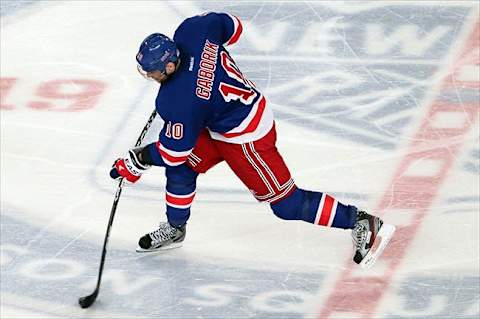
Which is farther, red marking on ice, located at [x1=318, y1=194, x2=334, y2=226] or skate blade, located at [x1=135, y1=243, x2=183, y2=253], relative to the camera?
skate blade, located at [x1=135, y1=243, x2=183, y2=253]

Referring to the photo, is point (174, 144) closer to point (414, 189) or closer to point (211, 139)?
point (211, 139)

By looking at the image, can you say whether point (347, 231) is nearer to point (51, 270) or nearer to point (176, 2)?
point (51, 270)

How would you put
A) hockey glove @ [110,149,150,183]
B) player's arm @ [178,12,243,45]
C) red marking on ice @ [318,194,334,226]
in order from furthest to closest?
red marking on ice @ [318,194,334,226]
hockey glove @ [110,149,150,183]
player's arm @ [178,12,243,45]

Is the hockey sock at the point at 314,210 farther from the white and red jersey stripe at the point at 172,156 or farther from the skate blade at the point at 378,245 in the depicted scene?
the white and red jersey stripe at the point at 172,156

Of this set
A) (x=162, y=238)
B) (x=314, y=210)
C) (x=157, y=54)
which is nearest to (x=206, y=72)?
(x=157, y=54)

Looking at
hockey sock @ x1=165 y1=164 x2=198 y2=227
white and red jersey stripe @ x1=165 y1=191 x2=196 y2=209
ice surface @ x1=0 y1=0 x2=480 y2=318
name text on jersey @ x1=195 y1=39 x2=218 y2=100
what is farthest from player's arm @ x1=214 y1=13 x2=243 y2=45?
ice surface @ x1=0 y1=0 x2=480 y2=318

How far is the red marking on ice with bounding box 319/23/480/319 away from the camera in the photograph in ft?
15.2

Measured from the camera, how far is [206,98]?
431 cm

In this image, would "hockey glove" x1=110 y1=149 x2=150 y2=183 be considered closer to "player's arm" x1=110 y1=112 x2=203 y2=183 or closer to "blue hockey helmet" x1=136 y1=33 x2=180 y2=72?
"player's arm" x1=110 y1=112 x2=203 y2=183

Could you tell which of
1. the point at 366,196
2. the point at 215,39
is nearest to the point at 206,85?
the point at 215,39

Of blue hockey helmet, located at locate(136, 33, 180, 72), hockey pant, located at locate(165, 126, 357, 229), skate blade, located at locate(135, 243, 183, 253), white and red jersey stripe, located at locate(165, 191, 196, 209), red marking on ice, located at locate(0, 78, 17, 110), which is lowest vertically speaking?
red marking on ice, located at locate(0, 78, 17, 110)

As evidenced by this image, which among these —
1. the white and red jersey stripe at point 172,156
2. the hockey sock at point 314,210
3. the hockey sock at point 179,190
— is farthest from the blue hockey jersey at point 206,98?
the hockey sock at point 314,210

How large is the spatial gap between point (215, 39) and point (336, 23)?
226 cm

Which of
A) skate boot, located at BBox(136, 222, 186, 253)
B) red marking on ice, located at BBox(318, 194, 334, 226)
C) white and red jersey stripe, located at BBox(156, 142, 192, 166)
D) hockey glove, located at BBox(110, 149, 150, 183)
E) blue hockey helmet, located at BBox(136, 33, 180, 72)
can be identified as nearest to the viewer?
blue hockey helmet, located at BBox(136, 33, 180, 72)
